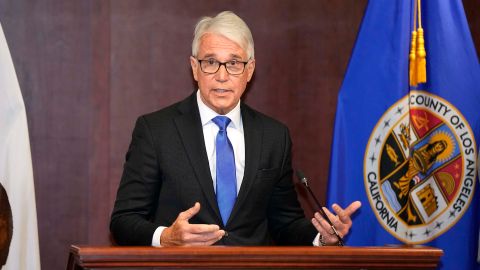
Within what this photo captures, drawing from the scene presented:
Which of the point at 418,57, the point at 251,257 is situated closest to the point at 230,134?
the point at 418,57

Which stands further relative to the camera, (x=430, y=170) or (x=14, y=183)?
(x=430, y=170)

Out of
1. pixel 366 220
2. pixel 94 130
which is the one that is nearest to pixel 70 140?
pixel 94 130

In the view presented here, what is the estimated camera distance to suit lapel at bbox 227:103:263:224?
3.13m

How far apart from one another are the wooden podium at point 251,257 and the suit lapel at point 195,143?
931mm

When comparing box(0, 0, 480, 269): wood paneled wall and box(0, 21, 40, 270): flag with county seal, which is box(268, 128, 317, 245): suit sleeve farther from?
box(0, 21, 40, 270): flag with county seal

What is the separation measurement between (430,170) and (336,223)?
1168mm

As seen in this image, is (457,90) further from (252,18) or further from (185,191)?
(185,191)

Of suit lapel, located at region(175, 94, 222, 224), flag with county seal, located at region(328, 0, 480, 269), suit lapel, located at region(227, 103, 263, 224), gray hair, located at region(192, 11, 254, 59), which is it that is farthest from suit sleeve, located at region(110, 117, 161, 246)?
flag with county seal, located at region(328, 0, 480, 269)

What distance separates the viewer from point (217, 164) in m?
3.21

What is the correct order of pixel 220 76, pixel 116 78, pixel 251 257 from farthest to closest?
pixel 116 78 → pixel 220 76 → pixel 251 257

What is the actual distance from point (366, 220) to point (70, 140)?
1.64 m

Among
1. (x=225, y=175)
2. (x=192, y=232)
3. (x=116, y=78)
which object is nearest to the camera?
(x=192, y=232)

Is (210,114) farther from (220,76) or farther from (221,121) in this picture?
(220,76)

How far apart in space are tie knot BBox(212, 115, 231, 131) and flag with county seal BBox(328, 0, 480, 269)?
0.80 metres
